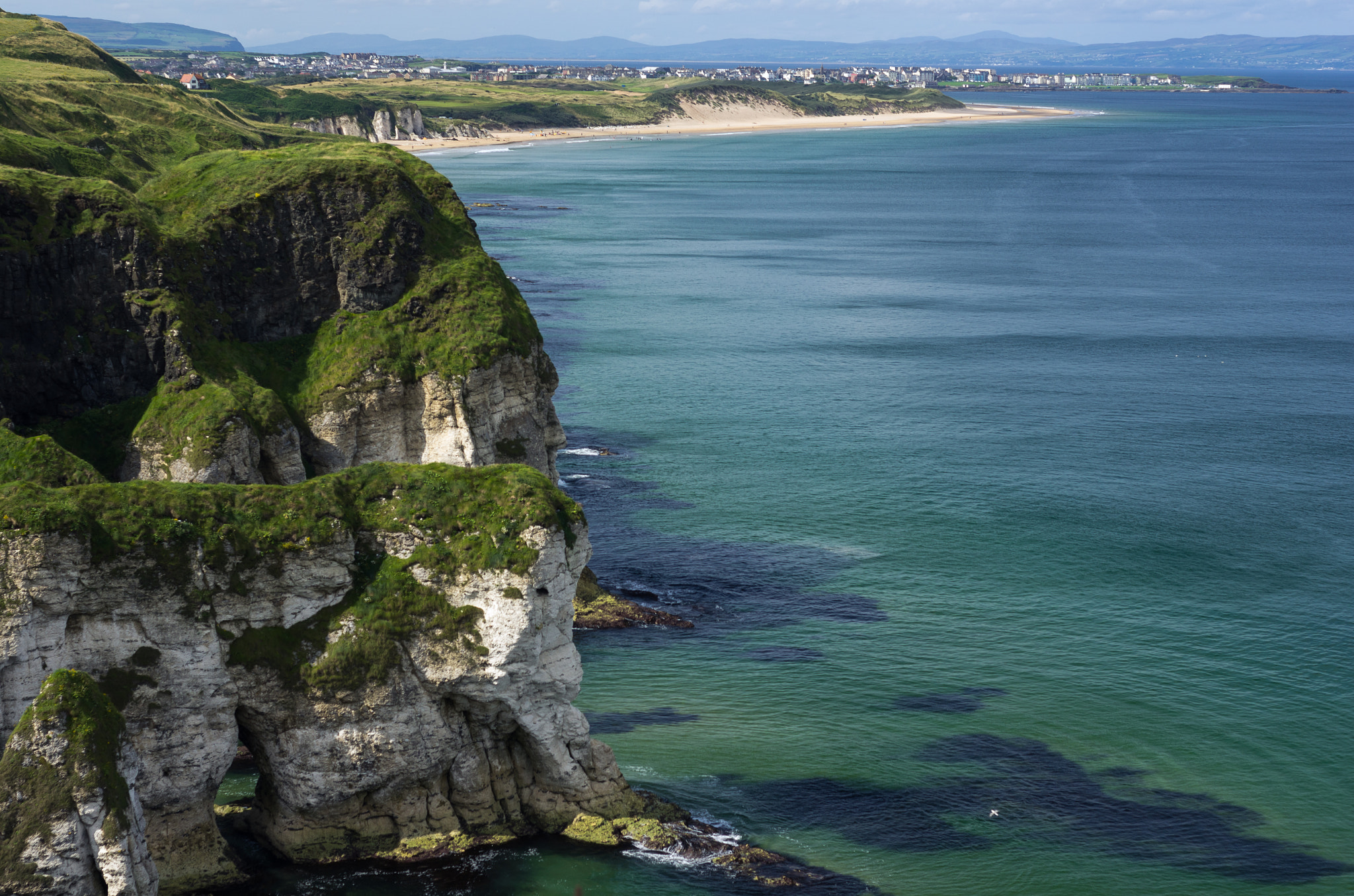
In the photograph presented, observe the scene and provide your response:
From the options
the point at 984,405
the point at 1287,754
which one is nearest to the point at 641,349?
the point at 984,405

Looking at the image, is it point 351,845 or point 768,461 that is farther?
point 768,461

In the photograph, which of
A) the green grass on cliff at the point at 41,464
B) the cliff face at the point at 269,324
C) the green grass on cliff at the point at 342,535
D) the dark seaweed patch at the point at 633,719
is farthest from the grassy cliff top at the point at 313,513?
the dark seaweed patch at the point at 633,719

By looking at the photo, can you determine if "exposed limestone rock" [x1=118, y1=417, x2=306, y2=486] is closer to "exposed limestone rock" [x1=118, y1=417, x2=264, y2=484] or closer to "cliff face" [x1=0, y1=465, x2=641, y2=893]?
"exposed limestone rock" [x1=118, y1=417, x2=264, y2=484]

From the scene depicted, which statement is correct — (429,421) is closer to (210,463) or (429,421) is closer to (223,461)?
(223,461)

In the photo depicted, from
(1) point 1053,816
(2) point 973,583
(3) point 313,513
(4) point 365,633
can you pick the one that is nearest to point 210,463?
(3) point 313,513

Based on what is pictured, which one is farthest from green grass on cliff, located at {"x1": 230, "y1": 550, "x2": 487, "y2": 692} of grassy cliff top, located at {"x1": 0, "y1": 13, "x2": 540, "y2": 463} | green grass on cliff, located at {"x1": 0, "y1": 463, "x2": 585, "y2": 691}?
grassy cliff top, located at {"x1": 0, "y1": 13, "x2": 540, "y2": 463}

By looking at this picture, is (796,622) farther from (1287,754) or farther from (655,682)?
(1287,754)

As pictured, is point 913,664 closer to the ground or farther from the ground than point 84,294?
closer to the ground

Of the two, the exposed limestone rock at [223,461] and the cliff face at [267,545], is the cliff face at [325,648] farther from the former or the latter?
the exposed limestone rock at [223,461]

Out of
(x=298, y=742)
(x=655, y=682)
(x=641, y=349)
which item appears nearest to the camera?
(x=298, y=742)
